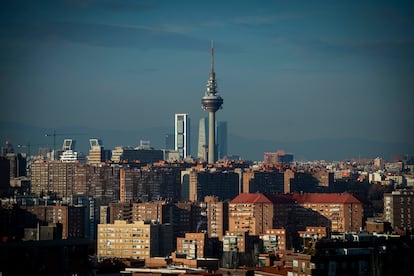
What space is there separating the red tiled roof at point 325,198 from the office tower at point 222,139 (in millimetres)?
34763

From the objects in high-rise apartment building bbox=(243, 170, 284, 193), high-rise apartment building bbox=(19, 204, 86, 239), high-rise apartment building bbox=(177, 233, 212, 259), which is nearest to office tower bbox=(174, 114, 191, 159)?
high-rise apartment building bbox=(243, 170, 284, 193)

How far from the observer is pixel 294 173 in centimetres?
5334

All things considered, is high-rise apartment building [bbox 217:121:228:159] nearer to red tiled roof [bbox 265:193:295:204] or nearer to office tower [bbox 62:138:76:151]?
office tower [bbox 62:138:76:151]

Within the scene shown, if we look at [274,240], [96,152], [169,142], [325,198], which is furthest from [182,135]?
[274,240]

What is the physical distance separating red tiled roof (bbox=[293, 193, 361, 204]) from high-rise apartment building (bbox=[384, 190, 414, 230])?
4249mm

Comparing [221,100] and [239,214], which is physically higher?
[221,100]

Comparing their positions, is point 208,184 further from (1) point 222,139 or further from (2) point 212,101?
(1) point 222,139

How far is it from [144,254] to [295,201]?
1107 cm

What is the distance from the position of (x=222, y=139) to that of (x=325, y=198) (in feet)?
141

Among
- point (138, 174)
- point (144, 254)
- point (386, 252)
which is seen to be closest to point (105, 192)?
point (138, 174)

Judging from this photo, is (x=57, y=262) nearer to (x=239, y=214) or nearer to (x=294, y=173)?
(x=239, y=214)

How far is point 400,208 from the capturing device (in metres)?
33.5

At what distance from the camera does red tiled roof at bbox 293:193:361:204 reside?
4072 cm

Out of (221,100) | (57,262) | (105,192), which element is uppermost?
(221,100)
